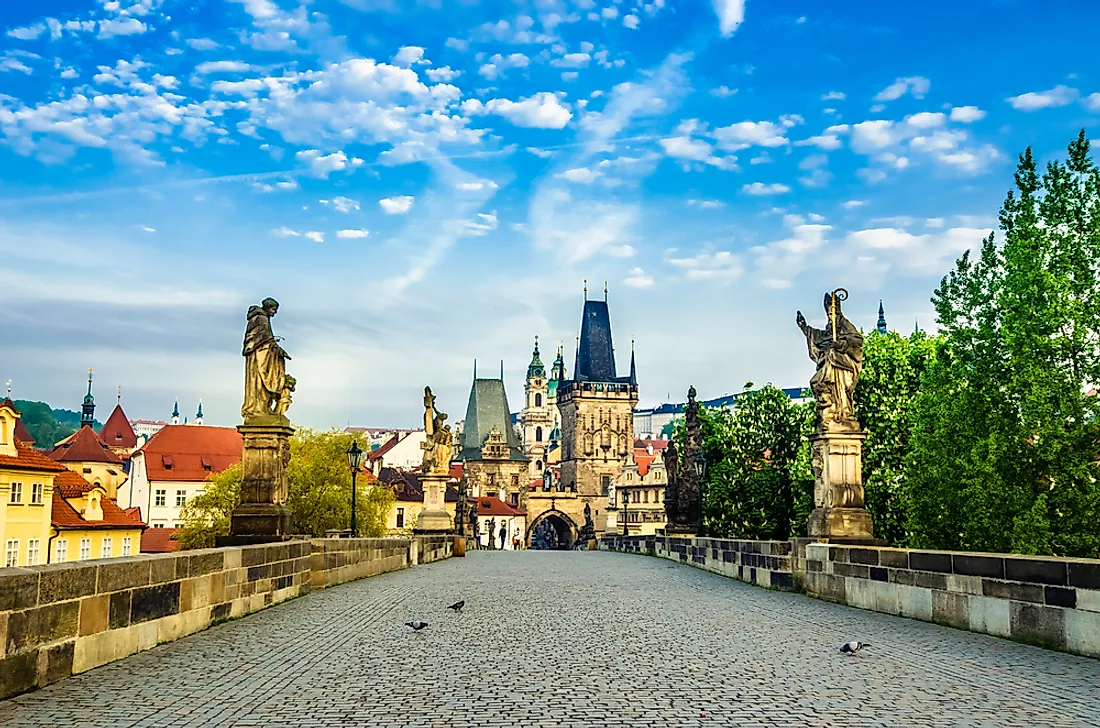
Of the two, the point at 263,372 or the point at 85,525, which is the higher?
the point at 263,372

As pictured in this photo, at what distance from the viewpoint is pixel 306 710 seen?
6898mm

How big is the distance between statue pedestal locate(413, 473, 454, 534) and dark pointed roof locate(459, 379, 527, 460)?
126 m

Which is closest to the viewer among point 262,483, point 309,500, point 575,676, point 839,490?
point 575,676

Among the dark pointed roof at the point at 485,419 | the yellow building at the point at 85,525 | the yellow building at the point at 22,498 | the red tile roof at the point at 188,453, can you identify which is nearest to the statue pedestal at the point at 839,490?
the yellow building at the point at 22,498

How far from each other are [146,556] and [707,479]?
37249mm

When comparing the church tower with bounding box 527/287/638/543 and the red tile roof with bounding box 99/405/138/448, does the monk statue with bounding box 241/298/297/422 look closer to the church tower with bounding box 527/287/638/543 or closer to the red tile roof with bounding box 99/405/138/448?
the red tile roof with bounding box 99/405/138/448

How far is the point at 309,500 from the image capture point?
56906 millimetres

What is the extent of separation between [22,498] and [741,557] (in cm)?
3004

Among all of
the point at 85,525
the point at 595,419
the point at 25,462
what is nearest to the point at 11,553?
the point at 25,462

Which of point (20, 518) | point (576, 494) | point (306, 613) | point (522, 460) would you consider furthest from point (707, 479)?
point (522, 460)

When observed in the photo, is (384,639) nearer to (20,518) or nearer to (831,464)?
(831,464)

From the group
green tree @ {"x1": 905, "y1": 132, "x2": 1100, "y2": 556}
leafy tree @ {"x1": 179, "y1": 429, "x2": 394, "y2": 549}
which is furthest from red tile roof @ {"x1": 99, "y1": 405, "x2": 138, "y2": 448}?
green tree @ {"x1": 905, "y1": 132, "x2": 1100, "y2": 556}

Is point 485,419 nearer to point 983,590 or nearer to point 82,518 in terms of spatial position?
point 82,518

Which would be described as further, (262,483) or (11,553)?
(11,553)
